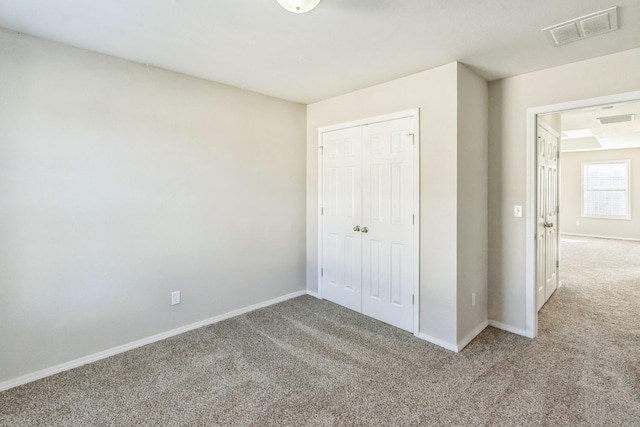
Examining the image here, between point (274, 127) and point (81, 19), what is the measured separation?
1.98 meters

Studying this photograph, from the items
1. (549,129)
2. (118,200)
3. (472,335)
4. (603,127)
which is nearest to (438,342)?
(472,335)

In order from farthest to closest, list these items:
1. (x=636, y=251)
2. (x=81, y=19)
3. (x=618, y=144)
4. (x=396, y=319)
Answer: (x=618, y=144), (x=636, y=251), (x=396, y=319), (x=81, y=19)

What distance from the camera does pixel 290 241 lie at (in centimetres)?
397

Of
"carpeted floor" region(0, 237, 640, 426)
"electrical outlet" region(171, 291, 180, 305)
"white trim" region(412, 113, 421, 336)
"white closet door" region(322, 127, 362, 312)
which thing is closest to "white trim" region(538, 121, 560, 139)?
"white trim" region(412, 113, 421, 336)

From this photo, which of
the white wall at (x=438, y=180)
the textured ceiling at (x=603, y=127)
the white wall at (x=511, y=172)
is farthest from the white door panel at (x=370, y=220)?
the textured ceiling at (x=603, y=127)

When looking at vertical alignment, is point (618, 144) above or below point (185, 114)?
above

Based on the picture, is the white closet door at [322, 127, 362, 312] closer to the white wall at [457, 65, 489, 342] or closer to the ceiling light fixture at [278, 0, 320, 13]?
the white wall at [457, 65, 489, 342]

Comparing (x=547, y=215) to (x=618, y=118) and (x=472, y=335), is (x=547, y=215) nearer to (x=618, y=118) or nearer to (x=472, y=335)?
(x=472, y=335)

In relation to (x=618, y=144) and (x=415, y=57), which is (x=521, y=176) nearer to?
(x=415, y=57)

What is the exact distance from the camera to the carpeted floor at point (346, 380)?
1.93 meters

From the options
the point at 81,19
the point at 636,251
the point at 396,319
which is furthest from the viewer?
the point at 636,251

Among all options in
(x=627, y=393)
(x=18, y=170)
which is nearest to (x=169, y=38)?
(x=18, y=170)

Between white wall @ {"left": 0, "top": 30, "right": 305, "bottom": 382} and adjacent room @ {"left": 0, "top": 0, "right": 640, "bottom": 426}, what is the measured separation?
1 centimetres

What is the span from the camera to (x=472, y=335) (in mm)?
2928
